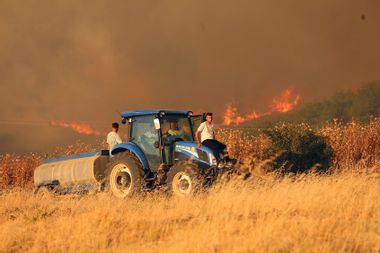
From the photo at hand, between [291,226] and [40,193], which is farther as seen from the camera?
[40,193]

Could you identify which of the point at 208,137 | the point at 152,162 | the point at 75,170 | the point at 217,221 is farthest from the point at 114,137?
the point at 217,221

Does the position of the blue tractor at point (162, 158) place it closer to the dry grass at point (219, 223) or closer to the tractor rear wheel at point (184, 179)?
the tractor rear wheel at point (184, 179)

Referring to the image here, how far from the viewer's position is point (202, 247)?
801 cm

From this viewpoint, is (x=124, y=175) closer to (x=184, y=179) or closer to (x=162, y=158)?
(x=162, y=158)

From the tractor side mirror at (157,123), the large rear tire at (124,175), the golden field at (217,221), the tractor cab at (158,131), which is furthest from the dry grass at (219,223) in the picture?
the tractor side mirror at (157,123)

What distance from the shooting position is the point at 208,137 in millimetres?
13953

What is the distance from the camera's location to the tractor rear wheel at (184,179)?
→ 12664mm

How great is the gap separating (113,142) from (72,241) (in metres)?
6.61

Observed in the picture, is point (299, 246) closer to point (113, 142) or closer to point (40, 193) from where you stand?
point (113, 142)

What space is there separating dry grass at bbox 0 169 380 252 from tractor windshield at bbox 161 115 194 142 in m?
1.95

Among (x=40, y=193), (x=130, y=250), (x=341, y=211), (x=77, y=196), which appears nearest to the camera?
(x=130, y=250)

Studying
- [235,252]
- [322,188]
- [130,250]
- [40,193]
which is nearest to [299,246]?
[235,252]

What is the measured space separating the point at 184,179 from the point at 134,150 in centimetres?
184

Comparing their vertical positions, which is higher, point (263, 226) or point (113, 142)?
point (113, 142)
